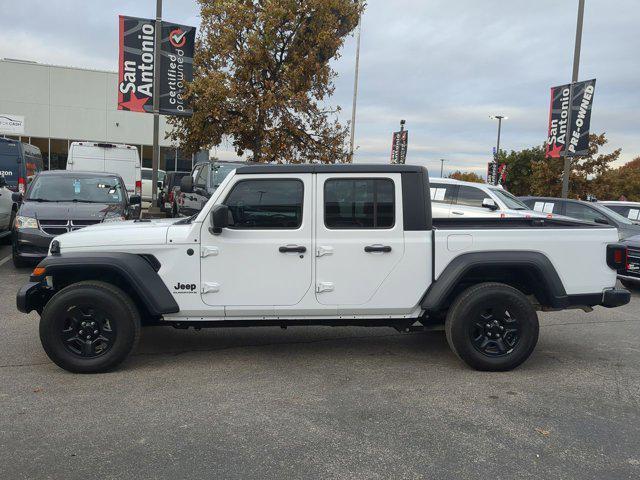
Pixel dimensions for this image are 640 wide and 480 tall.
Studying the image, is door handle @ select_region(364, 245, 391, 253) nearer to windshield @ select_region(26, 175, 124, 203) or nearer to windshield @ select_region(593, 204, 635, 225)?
windshield @ select_region(26, 175, 124, 203)

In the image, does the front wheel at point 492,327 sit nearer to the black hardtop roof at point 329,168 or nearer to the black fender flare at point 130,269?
the black hardtop roof at point 329,168

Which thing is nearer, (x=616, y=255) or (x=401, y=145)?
(x=616, y=255)

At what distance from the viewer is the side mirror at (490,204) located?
11545 millimetres

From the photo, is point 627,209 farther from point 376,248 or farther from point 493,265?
point 376,248

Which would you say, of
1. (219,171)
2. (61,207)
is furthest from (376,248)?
(219,171)

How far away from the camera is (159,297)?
4.79 m

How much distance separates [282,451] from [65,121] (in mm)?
33601

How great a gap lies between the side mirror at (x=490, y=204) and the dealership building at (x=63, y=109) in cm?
2323

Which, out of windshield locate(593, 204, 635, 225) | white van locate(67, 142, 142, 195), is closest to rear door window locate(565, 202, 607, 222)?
windshield locate(593, 204, 635, 225)

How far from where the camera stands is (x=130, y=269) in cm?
475

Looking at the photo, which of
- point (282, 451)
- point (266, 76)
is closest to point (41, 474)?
point (282, 451)

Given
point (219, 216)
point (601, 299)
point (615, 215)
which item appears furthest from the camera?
point (615, 215)

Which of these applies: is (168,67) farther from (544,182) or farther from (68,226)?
(544,182)

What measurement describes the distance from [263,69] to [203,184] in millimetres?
7691
